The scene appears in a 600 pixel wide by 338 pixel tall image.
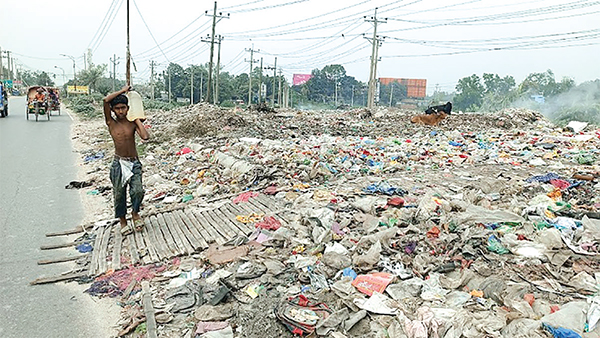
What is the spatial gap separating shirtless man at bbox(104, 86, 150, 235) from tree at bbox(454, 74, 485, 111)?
53.4m

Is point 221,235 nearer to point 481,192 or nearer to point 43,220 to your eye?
point 43,220

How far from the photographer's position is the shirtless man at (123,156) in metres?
4.66

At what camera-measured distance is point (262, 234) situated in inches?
177

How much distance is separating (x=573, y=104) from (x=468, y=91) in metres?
25.4

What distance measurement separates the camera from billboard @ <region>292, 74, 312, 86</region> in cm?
6178

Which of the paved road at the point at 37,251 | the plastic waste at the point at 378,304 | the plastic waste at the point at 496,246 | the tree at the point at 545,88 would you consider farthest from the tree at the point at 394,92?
the plastic waste at the point at 378,304

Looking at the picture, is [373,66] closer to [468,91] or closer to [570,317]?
[570,317]

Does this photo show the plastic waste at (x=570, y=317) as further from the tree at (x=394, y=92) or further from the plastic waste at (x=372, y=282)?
the tree at (x=394, y=92)

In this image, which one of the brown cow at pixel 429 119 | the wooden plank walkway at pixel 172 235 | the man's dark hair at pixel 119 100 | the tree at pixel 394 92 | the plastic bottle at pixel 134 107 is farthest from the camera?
the tree at pixel 394 92

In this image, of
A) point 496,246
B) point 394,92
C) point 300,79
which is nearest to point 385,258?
point 496,246

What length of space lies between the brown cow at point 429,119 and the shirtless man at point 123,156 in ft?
48.5

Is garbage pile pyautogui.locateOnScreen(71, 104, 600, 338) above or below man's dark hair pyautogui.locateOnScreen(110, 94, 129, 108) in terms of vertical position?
below

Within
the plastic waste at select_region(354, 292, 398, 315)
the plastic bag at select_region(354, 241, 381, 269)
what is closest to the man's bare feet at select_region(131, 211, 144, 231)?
the plastic bag at select_region(354, 241, 381, 269)

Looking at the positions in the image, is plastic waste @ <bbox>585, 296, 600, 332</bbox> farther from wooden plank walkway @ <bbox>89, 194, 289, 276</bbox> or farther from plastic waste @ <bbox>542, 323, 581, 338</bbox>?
wooden plank walkway @ <bbox>89, 194, 289, 276</bbox>
